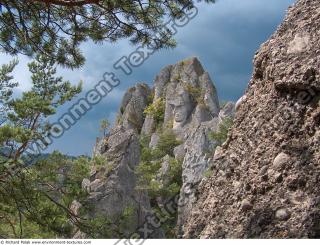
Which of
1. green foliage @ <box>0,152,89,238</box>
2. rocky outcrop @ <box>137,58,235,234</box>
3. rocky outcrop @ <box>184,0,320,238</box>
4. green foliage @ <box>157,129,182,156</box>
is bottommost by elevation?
rocky outcrop @ <box>184,0,320,238</box>

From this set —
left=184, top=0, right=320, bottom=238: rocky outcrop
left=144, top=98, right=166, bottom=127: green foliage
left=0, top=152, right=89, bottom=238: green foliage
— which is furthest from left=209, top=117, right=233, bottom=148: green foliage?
left=184, top=0, right=320, bottom=238: rocky outcrop

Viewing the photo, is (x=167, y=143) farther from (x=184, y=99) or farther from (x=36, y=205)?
(x=36, y=205)

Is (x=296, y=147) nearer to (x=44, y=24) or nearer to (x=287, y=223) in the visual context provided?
(x=287, y=223)

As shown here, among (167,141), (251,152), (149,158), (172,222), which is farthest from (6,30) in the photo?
(167,141)

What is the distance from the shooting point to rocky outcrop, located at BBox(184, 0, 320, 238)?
264 centimetres

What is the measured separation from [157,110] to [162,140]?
20.3ft

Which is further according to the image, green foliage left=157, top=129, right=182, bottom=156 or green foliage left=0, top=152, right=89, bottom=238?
green foliage left=157, top=129, right=182, bottom=156

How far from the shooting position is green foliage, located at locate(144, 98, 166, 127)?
156 feet

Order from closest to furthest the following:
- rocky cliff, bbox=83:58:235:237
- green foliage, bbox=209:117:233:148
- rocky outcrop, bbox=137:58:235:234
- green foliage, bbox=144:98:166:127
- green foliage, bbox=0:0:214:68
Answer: green foliage, bbox=0:0:214:68
rocky cliff, bbox=83:58:235:237
green foliage, bbox=209:117:233:148
rocky outcrop, bbox=137:58:235:234
green foliage, bbox=144:98:166:127

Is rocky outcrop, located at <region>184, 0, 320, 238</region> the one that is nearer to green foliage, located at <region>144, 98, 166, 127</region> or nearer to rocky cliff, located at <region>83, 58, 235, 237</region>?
rocky cliff, located at <region>83, 58, 235, 237</region>

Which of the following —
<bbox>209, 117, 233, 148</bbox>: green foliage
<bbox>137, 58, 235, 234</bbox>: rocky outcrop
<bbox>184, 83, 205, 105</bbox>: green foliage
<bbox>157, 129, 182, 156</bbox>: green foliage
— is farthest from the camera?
<bbox>184, 83, 205, 105</bbox>: green foliage

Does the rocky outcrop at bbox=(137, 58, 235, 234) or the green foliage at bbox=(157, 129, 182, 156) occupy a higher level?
the rocky outcrop at bbox=(137, 58, 235, 234)

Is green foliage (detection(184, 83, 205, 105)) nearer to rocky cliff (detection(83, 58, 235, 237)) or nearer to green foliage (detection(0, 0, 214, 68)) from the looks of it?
rocky cliff (detection(83, 58, 235, 237))

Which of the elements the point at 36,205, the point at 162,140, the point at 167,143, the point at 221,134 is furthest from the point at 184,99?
the point at 36,205
